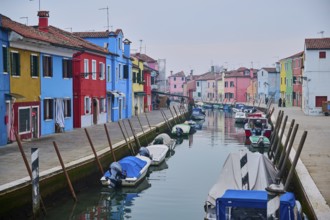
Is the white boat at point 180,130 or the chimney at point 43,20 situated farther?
the white boat at point 180,130

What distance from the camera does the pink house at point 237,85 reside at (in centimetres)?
9156

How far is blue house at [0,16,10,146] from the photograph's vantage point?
20.5 m

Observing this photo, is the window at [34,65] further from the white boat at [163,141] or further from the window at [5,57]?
the white boat at [163,141]

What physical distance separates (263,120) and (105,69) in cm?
1319

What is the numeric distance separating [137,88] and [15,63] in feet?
87.4

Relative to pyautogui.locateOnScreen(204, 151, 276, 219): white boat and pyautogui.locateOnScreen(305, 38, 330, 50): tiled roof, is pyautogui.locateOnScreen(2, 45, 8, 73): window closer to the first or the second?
pyautogui.locateOnScreen(204, 151, 276, 219): white boat

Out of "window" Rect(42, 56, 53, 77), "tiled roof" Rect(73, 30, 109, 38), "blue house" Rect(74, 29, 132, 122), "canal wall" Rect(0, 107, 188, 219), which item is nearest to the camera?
"canal wall" Rect(0, 107, 188, 219)

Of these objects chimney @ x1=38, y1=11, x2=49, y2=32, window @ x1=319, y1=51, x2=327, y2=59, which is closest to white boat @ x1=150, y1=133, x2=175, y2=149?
chimney @ x1=38, y1=11, x2=49, y2=32

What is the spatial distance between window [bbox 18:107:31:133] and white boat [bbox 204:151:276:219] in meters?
11.9

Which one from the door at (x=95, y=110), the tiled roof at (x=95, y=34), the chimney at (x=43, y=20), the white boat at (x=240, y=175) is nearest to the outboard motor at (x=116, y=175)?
the white boat at (x=240, y=175)

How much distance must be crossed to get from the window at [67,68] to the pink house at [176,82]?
9733 centimetres

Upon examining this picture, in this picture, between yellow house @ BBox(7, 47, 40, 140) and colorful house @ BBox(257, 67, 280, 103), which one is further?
colorful house @ BBox(257, 67, 280, 103)

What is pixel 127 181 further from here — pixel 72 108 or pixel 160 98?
pixel 160 98

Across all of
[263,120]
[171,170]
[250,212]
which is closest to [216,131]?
[263,120]
